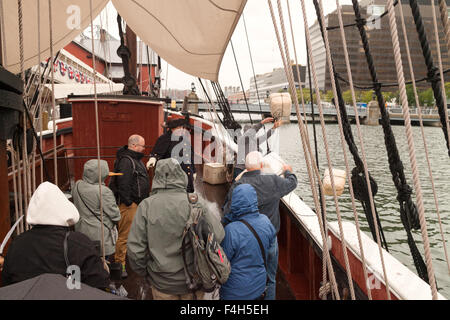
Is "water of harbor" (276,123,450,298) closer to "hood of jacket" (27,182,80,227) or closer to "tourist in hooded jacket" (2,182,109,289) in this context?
"tourist in hooded jacket" (2,182,109,289)

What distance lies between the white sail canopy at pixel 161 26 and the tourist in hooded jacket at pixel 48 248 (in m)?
1.96

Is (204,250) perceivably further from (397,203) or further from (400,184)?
Answer: (397,203)

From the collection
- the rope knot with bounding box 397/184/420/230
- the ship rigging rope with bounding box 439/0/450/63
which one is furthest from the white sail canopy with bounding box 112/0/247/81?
the rope knot with bounding box 397/184/420/230

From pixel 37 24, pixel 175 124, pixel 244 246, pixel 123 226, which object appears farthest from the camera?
pixel 175 124

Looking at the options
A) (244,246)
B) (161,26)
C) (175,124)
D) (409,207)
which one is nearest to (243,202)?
(244,246)

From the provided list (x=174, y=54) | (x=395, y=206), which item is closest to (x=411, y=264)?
(x=395, y=206)

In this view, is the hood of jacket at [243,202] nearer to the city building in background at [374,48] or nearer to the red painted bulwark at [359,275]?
the red painted bulwark at [359,275]

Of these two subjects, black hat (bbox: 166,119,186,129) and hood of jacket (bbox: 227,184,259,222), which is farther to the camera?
black hat (bbox: 166,119,186,129)

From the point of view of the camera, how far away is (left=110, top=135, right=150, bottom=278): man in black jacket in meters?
2.96

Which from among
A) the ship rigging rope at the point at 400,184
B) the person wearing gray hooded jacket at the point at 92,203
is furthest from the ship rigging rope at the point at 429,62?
the person wearing gray hooded jacket at the point at 92,203

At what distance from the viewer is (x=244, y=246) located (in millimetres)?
1937

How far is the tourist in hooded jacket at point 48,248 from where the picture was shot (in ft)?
4.68

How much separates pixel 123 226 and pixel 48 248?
5.66ft
